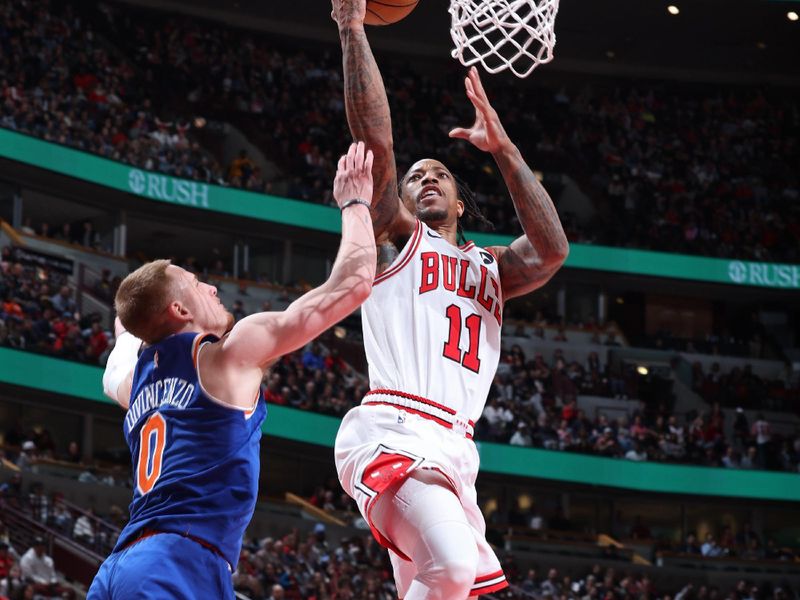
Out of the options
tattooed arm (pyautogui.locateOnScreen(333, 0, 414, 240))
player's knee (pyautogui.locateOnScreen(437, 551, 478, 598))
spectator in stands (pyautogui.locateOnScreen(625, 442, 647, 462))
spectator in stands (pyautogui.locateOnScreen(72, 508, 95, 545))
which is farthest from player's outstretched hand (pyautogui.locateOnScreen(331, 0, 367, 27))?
spectator in stands (pyautogui.locateOnScreen(625, 442, 647, 462))

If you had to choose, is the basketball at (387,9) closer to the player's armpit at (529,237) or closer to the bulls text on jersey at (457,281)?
the player's armpit at (529,237)

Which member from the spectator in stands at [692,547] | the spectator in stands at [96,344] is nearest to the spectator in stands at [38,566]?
the spectator in stands at [96,344]

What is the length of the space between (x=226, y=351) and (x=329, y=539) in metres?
18.5

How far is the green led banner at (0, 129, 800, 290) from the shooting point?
2633 cm

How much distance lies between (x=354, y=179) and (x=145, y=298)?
2.90 ft

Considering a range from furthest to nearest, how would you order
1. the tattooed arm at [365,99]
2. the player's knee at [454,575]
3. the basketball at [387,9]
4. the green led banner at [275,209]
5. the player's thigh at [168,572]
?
the green led banner at [275,209]
the basketball at [387,9]
the tattooed arm at [365,99]
the player's knee at [454,575]
the player's thigh at [168,572]

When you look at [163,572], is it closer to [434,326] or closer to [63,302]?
[434,326]

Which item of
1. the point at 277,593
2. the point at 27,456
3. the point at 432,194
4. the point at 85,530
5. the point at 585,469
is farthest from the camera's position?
the point at 585,469

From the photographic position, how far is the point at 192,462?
419 centimetres

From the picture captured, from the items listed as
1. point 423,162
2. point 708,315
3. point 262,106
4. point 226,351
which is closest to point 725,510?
point 708,315

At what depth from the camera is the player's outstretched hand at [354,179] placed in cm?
455

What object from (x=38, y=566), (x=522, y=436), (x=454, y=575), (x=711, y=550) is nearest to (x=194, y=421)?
(x=454, y=575)

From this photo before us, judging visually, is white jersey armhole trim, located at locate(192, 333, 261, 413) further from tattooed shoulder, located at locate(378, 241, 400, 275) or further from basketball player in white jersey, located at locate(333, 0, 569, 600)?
tattooed shoulder, located at locate(378, 241, 400, 275)

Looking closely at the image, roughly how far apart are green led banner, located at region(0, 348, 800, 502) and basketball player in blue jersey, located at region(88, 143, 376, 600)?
18983mm
